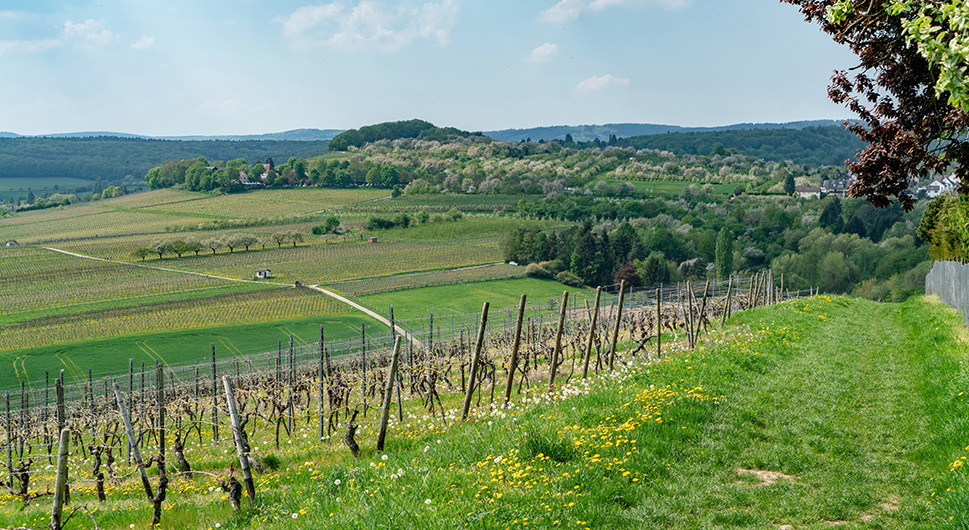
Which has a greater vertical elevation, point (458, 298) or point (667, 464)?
point (667, 464)

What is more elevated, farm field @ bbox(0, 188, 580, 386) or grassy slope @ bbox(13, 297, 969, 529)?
grassy slope @ bbox(13, 297, 969, 529)

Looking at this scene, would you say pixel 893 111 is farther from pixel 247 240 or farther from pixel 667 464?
pixel 247 240

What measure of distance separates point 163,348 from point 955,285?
60.3m

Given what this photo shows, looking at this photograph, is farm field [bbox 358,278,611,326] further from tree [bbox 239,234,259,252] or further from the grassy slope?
the grassy slope

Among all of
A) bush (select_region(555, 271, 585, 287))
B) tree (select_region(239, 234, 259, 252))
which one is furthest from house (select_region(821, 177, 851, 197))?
tree (select_region(239, 234, 259, 252))

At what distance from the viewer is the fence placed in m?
17.3

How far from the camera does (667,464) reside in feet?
23.9

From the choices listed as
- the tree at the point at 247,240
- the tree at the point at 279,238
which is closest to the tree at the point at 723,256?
the tree at the point at 279,238

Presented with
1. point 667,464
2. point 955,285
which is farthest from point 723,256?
point 667,464

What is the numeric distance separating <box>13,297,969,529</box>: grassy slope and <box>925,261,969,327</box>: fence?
723 cm

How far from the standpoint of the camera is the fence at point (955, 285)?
17320 millimetres

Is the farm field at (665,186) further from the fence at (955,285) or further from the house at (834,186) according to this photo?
the fence at (955,285)

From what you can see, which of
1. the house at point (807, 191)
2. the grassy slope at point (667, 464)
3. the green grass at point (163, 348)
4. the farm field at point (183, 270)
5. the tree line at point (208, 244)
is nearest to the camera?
the grassy slope at point (667, 464)

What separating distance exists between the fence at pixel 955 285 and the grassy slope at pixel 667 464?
723 centimetres
